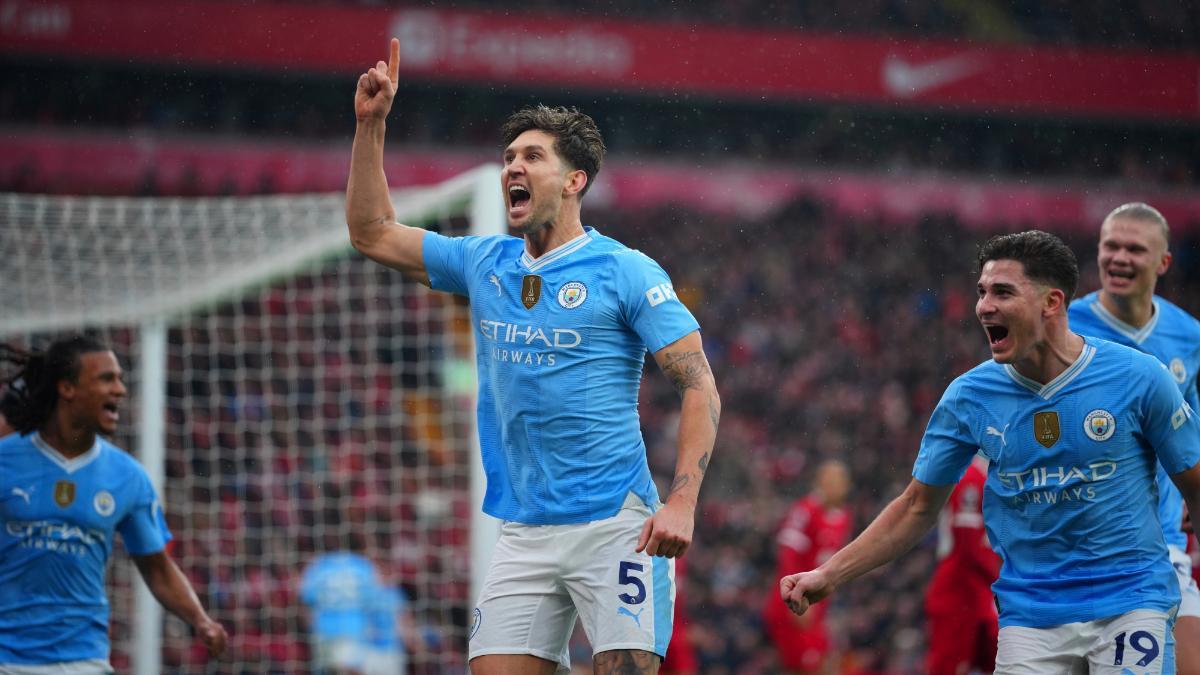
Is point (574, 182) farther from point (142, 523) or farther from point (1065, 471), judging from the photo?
point (142, 523)

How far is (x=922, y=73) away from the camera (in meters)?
26.1

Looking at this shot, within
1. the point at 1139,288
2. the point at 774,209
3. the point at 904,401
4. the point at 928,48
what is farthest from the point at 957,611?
the point at 928,48

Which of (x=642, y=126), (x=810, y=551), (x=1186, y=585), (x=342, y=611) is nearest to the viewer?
(x=1186, y=585)

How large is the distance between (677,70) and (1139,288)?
785 inches

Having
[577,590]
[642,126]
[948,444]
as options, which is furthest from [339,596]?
[642,126]

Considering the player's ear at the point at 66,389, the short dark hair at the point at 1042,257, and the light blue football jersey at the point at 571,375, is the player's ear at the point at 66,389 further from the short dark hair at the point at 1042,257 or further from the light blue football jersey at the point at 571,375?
the short dark hair at the point at 1042,257

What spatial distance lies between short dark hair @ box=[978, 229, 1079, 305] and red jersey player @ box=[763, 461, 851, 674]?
627 cm

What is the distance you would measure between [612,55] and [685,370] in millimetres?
21323

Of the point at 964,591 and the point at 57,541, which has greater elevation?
the point at 57,541

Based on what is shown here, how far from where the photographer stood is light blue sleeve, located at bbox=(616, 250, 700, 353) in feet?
14.1

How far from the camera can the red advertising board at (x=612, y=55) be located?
76.5 ft

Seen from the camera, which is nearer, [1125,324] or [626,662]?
[626,662]

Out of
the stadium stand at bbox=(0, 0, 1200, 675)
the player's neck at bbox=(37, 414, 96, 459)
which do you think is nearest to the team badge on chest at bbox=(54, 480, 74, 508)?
the player's neck at bbox=(37, 414, 96, 459)

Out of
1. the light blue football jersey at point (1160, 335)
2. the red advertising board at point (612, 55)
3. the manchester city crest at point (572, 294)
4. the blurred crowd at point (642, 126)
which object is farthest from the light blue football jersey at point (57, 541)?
the red advertising board at point (612, 55)
